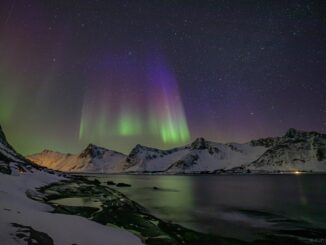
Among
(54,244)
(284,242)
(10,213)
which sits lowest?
(284,242)

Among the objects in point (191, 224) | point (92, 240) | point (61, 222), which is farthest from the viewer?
point (191, 224)

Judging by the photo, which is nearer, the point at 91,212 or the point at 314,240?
the point at 314,240

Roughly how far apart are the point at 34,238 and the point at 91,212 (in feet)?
50.0

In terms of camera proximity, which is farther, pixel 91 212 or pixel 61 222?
pixel 91 212

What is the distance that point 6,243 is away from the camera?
12781mm

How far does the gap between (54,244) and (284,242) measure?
18.0 m

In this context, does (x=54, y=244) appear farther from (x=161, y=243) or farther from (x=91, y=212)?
(x=91, y=212)

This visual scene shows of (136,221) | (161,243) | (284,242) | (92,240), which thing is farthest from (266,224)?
(92,240)

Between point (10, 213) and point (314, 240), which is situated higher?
point (10, 213)

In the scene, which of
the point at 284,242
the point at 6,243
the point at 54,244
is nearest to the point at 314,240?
the point at 284,242

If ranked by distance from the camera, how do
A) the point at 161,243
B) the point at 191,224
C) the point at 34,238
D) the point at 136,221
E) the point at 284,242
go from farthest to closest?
the point at 191,224, the point at 136,221, the point at 284,242, the point at 161,243, the point at 34,238

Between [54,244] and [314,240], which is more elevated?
[54,244]

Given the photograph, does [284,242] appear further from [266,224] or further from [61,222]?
[61,222]

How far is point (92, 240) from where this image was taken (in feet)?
54.9
